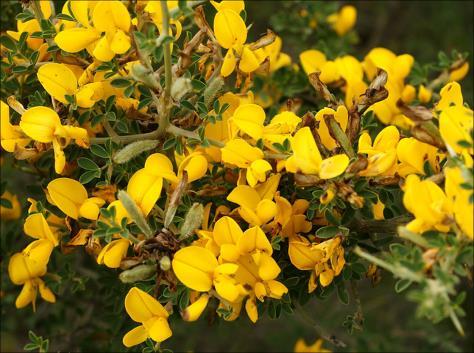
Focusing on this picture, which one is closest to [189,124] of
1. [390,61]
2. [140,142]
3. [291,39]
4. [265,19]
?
[140,142]

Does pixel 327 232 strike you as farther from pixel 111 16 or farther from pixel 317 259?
pixel 111 16

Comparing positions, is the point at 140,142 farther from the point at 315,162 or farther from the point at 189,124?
the point at 315,162

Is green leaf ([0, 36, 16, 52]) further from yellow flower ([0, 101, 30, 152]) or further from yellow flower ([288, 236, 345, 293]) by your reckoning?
yellow flower ([288, 236, 345, 293])

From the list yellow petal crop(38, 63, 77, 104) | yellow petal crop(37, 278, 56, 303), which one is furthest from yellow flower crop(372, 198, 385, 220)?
yellow petal crop(37, 278, 56, 303)

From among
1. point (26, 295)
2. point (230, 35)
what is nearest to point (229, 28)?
point (230, 35)

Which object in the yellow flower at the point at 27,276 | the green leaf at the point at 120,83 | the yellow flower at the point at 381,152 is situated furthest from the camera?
the yellow flower at the point at 27,276

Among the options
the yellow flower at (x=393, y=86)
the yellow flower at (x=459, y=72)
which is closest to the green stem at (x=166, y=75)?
the yellow flower at (x=393, y=86)

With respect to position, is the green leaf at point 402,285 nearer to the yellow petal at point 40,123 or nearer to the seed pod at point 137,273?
the seed pod at point 137,273

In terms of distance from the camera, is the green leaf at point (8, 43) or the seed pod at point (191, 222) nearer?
the seed pod at point (191, 222)
